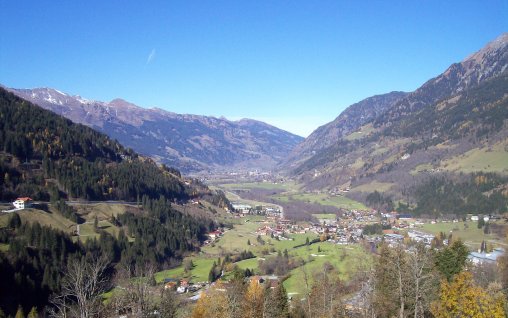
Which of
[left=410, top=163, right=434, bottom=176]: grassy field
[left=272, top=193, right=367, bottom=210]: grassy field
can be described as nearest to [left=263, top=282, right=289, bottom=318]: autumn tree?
[left=272, top=193, right=367, bottom=210]: grassy field

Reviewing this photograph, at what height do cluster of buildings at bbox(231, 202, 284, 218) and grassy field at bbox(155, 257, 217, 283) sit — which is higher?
cluster of buildings at bbox(231, 202, 284, 218)

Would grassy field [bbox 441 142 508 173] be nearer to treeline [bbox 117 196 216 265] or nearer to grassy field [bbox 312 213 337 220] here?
grassy field [bbox 312 213 337 220]

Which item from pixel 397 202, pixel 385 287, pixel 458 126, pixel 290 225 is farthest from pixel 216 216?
pixel 458 126

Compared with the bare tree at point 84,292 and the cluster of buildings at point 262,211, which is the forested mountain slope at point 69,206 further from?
the bare tree at point 84,292

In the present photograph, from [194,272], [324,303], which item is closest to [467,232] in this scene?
[194,272]

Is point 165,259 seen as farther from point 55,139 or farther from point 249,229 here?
point 55,139

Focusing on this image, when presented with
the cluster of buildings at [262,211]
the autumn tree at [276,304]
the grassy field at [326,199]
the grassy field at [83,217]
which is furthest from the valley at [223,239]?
the grassy field at [326,199]
